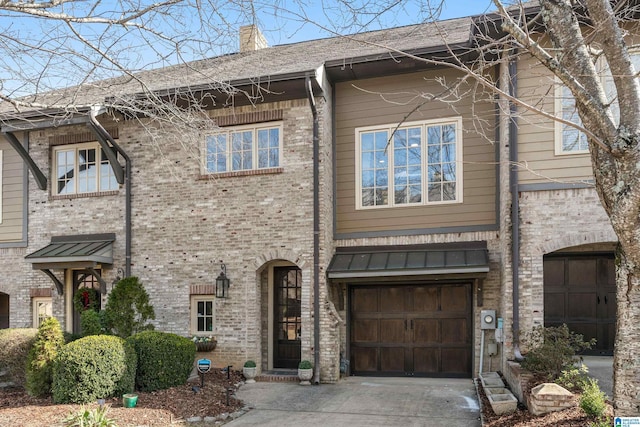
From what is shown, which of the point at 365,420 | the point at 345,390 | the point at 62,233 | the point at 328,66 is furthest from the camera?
the point at 62,233

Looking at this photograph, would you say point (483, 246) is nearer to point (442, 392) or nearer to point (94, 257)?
point (442, 392)

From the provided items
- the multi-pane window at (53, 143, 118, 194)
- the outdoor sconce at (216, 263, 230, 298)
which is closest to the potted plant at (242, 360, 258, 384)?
the outdoor sconce at (216, 263, 230, 298)

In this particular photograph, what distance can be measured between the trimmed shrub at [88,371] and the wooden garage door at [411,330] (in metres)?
4.71

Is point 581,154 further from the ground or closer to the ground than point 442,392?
further from the ground

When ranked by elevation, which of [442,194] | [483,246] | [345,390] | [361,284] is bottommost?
[345,390]

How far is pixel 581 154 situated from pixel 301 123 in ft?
16.7

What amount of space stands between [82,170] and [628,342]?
11.4 metres

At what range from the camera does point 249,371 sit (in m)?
9.95

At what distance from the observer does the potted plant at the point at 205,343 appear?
34.0ft

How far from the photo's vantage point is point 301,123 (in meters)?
10.4

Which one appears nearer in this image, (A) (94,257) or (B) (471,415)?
(B) (471,415)

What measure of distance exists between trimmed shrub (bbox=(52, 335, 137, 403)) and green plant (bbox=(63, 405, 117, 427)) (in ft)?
3.32

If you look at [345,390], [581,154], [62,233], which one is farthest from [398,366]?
[62,233]

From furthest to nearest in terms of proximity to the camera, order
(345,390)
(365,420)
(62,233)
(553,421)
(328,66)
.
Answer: (62,233), (328,66), (345,390), (365,420), (553,421)
